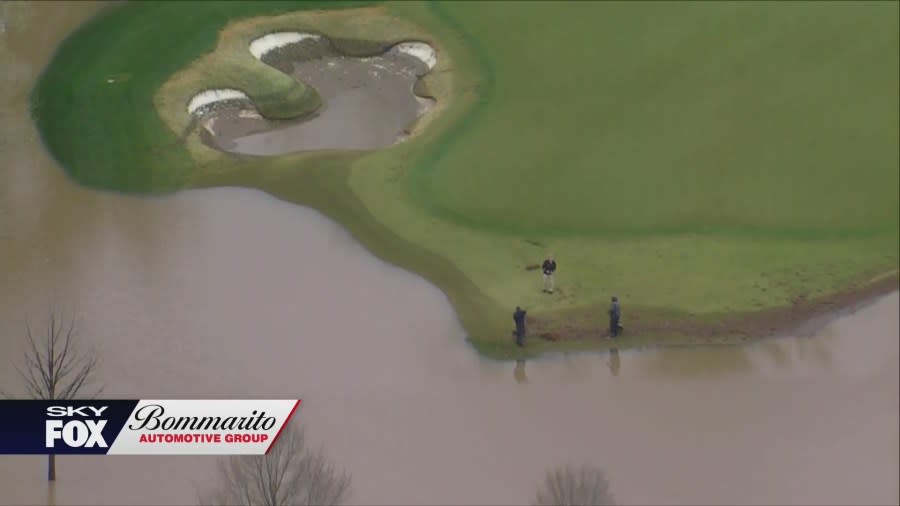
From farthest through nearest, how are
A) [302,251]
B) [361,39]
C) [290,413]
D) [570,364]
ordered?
[361,39]
[302,251]
[570,364]
[290,413]

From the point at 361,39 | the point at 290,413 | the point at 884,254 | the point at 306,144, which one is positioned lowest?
the point at 290,413

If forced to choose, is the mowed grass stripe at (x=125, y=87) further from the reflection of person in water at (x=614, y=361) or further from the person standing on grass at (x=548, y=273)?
the reflection of person in water at (x=614, y=361)

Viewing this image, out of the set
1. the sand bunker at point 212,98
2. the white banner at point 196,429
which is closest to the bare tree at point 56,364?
the white banner at point 196,429

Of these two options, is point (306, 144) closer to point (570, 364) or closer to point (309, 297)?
point (309, 297)

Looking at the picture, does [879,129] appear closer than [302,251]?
No

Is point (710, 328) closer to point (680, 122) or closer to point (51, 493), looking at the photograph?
point (680, 122)

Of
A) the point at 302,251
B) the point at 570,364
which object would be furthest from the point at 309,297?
the point at 570,364

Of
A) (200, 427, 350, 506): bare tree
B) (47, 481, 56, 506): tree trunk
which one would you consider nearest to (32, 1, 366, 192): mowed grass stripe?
(47, 481, 56, 506): tree trunk
